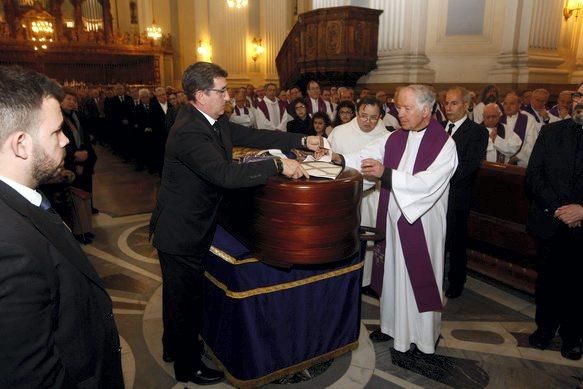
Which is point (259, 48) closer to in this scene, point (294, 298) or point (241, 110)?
point (241, 110)

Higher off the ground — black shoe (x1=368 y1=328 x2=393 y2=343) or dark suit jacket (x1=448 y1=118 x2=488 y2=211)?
dark suit jacket (x1=448 y1=118 x2=488 y2=211)

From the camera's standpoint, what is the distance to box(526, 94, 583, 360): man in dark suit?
289 centimetres

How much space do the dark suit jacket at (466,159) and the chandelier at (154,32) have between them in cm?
2007

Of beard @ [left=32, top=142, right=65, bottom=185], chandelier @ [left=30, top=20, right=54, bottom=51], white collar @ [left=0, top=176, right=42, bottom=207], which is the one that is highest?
chandelier @ [left=30, top=20, right=54, bottom=51]

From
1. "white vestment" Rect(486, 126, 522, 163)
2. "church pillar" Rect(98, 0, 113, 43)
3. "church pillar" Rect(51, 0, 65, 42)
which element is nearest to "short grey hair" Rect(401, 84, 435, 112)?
"white vestment" Rect(486, 126, 522, 163)

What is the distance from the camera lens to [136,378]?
2.74 meters

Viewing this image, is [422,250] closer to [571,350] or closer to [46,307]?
[571,350]

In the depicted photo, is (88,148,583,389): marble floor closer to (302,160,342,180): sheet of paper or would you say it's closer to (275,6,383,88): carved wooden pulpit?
(302,160,342,180): sheet of paper

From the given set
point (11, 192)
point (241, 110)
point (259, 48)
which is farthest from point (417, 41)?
point (11, 192)

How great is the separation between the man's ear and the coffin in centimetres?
106

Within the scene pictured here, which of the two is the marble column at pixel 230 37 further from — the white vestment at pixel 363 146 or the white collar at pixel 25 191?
the white collar at pixel 25 191

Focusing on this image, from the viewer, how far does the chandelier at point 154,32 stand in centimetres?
2081

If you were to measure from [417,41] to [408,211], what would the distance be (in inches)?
324

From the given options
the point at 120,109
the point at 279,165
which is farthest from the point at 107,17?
the point at 279,165
